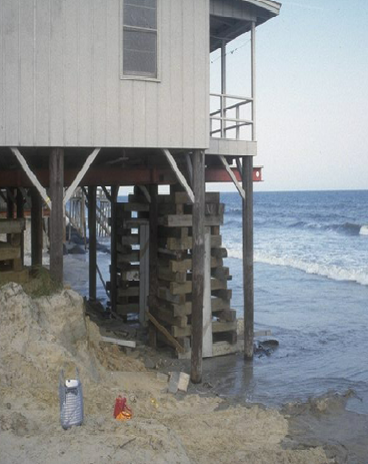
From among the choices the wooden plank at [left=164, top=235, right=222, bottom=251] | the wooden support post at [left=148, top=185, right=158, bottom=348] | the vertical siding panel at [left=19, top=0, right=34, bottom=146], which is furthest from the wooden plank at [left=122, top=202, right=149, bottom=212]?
the vertical siding panel at [left=19, top=0, right=34, bottom=146]

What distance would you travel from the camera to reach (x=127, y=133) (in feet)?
35.8

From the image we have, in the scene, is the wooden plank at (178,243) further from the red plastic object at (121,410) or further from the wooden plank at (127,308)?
the red plastic object at (121,410)

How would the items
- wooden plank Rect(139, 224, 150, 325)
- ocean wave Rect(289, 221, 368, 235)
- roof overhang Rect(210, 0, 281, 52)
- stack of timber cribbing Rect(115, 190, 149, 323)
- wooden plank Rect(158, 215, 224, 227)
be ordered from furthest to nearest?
ocean wave Rect(289, 221, 368, 235)
stack of timber cribbing Rect(115, 190, 149, 323)
wooden plank Rect(139, 224, 150, 325)
wooden plank Rect(158, 215, 224, 227)
roof overhang Rect(210, 0, 281, 52)

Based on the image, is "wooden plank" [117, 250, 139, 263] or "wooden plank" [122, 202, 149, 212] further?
"wooden plank" [117, 250, 139, 263]

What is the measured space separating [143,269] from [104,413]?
7.05 meters

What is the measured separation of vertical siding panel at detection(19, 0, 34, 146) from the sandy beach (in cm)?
270

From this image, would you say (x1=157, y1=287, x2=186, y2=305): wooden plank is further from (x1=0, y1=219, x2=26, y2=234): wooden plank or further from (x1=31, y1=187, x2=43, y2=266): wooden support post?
(x1=31, y1=187, x2=43, y2=266): wooden support post

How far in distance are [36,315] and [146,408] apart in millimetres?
2188

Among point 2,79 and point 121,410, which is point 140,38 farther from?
point 121,410

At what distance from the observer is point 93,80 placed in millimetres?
10680

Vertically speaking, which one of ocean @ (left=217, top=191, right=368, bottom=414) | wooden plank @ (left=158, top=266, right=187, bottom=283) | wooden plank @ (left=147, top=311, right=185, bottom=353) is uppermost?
wooden plank @ (left=158, top=266, right=187, bottom=283)

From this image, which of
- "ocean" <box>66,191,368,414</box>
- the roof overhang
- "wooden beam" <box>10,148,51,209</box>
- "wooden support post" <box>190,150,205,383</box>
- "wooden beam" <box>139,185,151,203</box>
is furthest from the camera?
"wooden beam" <box>139,185,151,203</box>

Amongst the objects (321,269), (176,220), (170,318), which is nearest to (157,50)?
(176,220)

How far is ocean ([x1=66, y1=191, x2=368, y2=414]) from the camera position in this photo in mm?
11852
